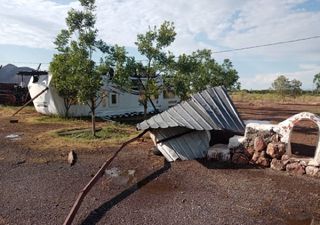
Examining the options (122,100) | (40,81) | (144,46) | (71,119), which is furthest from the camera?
(122,100)

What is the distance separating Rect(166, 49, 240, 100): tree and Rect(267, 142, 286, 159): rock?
7.11 m

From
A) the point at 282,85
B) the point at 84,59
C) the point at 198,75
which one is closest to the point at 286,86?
the point at 282,85

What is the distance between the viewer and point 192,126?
10.1m

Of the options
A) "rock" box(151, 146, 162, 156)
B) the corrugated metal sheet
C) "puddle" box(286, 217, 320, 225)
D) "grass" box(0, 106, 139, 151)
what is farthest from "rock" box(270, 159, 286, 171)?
"grass" box(0, 106, 139, 151)

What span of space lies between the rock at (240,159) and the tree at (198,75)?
6.61 meters

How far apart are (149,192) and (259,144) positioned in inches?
→ 149

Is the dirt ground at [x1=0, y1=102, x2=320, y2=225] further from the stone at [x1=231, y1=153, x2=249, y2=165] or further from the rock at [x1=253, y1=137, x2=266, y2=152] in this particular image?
the rock at [x1=253, y1=137, x2=266, y2=152]

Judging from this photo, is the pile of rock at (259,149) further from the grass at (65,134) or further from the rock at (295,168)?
the grass at (65,134)

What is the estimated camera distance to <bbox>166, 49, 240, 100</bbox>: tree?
1600cm

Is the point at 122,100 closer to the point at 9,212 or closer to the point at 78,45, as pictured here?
the point at 78,45

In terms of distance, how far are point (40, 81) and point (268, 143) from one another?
16.3 m

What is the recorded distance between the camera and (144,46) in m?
15.8

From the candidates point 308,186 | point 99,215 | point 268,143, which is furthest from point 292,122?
point 99,215

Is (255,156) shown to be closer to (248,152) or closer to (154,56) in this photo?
(248,152)
